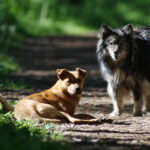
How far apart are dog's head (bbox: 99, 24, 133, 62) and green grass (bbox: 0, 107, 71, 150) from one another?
2385 mm

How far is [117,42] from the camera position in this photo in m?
10.7

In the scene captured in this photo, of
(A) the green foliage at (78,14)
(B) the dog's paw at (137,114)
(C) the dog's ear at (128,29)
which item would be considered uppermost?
(A) the green foliage at (78,14)

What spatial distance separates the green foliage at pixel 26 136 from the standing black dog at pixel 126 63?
8.12 ft

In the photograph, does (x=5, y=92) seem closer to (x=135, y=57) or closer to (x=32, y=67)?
(x=135, y=57)

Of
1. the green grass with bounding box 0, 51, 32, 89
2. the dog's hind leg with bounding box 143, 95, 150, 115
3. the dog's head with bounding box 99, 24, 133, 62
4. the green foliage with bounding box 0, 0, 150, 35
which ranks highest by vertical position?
the green foliage with bounding box 0, 0, 150, 35

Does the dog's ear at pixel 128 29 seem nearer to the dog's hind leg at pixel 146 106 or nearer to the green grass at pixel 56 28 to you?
the dog's hind leg at pixel 146 106

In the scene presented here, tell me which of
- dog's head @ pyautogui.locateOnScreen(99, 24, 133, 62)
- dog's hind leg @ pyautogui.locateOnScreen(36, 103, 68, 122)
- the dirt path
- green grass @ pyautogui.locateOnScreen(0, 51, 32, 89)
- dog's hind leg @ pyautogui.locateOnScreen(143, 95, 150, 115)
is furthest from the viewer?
green grass @ pyautogui.locateOnScreen(0, 51, 32, 89)

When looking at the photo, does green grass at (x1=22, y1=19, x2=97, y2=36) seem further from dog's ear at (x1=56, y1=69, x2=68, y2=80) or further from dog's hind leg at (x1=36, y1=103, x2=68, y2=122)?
dog's hind leg at (x1=36, y1=103, x2=68, y2=122)

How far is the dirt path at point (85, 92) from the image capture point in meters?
7.90

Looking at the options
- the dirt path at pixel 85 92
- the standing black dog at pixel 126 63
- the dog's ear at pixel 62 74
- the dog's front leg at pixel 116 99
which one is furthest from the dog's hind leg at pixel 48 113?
the dog's front leg at pixel 116 99

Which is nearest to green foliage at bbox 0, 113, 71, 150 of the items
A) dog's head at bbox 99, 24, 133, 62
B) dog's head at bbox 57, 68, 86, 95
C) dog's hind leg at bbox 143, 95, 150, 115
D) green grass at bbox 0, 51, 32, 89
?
dog's head at bbox 57, 68, 86, 95

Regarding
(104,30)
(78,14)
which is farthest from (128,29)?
(78,14)

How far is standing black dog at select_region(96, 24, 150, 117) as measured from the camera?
35.2 feet

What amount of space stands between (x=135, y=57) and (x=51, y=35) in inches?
876
